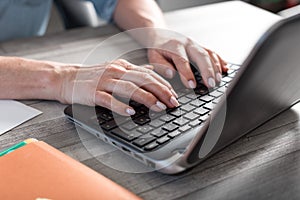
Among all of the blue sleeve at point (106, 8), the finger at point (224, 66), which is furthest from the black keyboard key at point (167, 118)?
the blue sleeve at point (106, 8)

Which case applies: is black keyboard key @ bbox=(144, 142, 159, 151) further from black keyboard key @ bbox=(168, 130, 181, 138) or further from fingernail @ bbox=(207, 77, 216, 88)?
fingernail @ bbox=(207, 77, 216, 88)

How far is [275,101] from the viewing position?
2.40ft

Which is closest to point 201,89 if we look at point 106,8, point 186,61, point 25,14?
point 186,61

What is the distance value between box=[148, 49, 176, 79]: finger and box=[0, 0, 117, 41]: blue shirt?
343 millimetres

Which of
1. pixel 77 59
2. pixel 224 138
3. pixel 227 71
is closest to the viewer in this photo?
pixel 224 138

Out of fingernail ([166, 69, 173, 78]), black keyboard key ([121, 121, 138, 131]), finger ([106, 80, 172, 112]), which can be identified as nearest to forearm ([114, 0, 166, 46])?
fingernail ([166, 69, 173, 78])

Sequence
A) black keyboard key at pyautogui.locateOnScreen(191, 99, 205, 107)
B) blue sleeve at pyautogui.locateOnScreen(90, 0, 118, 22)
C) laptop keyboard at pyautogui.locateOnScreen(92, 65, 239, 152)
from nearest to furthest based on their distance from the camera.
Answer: laptop keyboard at pyautogui.locateOnScreen(92, 65, 239, 152) → black keyboard key at pyautogui.locateOnScreen(191, 99, 205, 107) → blue sleeve at pyautogui.locateOnScreen(90, 0, 118, 22)

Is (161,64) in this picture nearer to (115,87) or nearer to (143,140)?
(115,87)

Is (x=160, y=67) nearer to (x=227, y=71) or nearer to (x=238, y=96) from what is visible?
(x=227, y=71)

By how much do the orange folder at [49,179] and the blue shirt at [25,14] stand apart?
72 centimetres

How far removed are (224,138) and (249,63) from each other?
0.14 m

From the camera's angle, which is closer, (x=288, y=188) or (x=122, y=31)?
(x=288, y=188)

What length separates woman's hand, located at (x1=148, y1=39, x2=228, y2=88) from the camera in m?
0.88

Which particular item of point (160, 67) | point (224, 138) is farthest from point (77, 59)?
point (224, 138)
